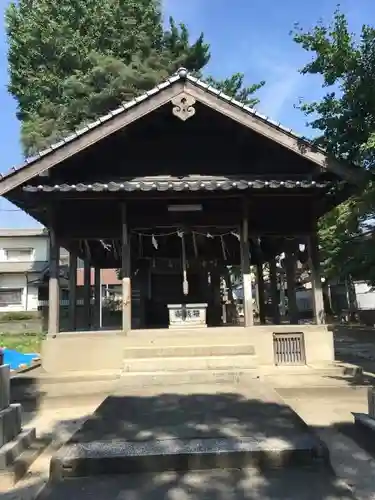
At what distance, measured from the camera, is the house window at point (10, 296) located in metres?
35.3

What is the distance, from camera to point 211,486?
3.86 metres

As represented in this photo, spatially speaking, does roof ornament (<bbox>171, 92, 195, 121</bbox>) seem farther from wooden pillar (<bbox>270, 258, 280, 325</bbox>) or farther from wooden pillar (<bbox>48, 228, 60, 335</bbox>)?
wooden pillar (<bbox>270, 258, 280, 325</bbox>)

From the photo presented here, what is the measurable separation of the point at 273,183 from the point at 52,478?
770 centimetres

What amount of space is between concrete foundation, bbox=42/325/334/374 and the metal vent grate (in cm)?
10

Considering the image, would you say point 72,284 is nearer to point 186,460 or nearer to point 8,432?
point 8,432

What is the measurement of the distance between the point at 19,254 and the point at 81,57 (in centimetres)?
1968

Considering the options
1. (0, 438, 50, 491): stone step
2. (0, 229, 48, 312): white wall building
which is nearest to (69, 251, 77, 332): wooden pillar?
(0, 438, 50, 491): stone step

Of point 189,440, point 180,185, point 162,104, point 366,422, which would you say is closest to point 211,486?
point 189,440

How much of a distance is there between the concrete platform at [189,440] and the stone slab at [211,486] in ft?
0.34

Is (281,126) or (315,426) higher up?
(281,126)

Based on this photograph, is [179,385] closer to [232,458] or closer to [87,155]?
[232,458]

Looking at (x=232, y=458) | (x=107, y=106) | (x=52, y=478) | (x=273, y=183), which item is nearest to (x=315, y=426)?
(x=232, y=458)

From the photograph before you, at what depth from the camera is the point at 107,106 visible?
2216 cm

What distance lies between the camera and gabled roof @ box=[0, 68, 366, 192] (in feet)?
33.2
